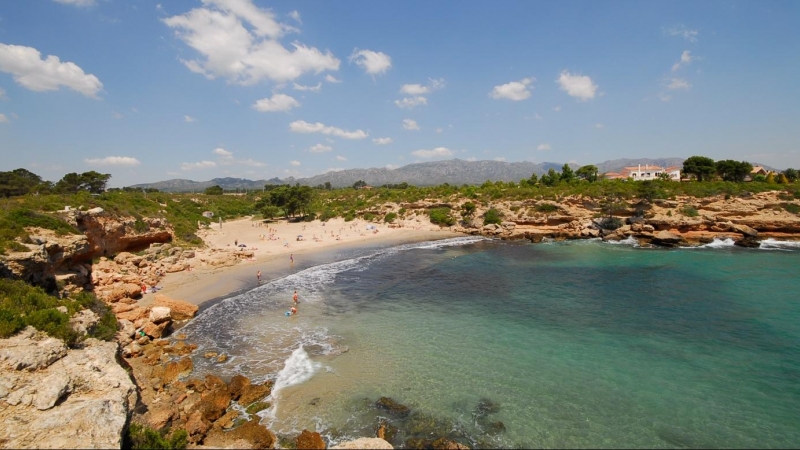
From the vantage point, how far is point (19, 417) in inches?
267

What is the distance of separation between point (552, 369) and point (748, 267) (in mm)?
26254

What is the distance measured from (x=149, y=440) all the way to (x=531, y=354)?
13.5 metres

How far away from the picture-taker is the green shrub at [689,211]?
40844mm

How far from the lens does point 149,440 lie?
783cm

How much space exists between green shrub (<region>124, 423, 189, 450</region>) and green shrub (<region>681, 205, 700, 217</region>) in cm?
5192

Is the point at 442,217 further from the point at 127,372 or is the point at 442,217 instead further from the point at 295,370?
the point at 127,372

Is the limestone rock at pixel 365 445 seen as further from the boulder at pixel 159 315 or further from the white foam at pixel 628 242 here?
the white foam at pixel 628 242

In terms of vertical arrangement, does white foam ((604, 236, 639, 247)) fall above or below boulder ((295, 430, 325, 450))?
below

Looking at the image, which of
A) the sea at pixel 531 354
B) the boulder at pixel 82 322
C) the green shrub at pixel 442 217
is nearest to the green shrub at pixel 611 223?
the sea at pixel 531 354

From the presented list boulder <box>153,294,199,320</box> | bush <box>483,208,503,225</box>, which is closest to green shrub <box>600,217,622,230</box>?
bush <box>483,208,503,225</box>

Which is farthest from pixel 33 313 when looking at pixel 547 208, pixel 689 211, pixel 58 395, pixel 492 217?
pixel 689 211

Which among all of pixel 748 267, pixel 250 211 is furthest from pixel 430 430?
pixel 250 211

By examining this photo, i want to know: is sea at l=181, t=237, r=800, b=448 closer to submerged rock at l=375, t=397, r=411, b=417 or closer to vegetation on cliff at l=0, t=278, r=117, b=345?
submerged rock at l=375, t=397, r=411, b=417

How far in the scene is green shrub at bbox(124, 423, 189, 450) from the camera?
297 inches
